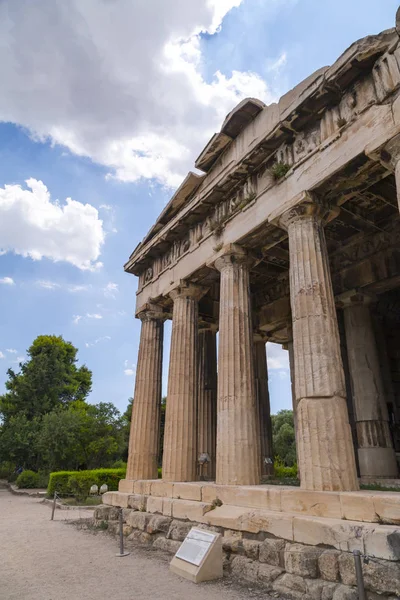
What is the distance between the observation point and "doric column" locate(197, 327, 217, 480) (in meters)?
15.0

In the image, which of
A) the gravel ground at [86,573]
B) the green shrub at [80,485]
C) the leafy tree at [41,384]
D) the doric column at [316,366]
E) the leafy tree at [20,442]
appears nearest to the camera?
the gravel ground at [86,573]

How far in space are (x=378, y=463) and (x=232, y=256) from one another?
25.0ft

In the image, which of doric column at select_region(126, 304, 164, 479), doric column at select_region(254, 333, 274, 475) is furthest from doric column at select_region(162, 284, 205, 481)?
doric column at select_region(254, 333, 274, 475)

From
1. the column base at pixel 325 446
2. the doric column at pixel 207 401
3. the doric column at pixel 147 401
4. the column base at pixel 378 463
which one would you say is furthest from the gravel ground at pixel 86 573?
the column base at pixel 378 463

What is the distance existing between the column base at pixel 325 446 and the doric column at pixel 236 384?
196cm

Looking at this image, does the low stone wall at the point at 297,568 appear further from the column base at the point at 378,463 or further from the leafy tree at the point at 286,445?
the leafy tree at the point at 286,445

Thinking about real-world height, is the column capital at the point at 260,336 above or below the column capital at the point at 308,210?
below

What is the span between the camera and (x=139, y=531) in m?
10.2

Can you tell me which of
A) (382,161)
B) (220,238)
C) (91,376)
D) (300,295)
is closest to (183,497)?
(300,295)

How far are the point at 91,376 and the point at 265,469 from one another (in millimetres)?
34237

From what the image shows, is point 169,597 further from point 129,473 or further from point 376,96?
point 376,96

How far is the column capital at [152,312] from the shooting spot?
48.7 feet

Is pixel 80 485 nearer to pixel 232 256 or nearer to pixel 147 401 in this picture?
pixel 147 401

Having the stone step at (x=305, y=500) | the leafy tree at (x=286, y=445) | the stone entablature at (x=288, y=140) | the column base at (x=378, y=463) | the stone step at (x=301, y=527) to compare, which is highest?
the stone entablature at (x=288, y=140)
